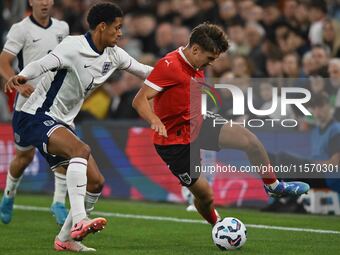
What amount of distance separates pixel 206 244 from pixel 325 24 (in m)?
6.76

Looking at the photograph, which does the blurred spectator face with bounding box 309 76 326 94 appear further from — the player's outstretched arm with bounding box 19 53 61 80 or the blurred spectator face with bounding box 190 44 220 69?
the player's outstretched arm with bounding box 19 53 61 80

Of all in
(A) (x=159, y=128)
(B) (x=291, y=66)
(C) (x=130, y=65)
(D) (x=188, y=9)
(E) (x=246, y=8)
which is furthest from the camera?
(D) (x=188, y=9)

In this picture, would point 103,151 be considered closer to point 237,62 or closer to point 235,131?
point 237,62

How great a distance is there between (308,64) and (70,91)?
245 inches

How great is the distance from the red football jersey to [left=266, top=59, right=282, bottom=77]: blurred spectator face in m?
5.59

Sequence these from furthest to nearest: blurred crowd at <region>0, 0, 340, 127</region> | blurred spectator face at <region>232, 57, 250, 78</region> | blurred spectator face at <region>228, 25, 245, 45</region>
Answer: blurred spectator face at <region>228, 25, 245, 45</region> < blurred spectator face at <region>232, 57, 250, 78</region> < blurred crowd at <region>0, 0, 340, 127</region>

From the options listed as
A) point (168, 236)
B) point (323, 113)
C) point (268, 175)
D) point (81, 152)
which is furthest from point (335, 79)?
point (81, 152)

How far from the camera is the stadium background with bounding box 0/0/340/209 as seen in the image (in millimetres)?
14555

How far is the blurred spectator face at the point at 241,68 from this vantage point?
15.6 metres

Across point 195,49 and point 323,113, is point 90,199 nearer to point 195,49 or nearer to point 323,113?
point 195,49

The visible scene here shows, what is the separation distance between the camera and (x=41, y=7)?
1183 centimetres

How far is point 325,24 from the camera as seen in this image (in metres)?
16.1

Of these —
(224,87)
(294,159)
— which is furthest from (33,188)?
(294,159)

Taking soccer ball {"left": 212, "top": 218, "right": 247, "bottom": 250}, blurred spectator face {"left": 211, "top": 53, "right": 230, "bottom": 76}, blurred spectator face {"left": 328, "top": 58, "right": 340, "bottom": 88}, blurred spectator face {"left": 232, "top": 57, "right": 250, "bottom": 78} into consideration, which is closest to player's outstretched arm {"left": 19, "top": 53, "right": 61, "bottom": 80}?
soccer ball {"left": 212, "top": 218, "right": 247, "bottom": 250}
